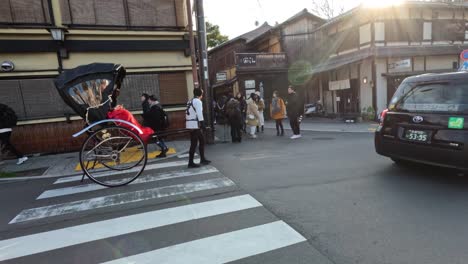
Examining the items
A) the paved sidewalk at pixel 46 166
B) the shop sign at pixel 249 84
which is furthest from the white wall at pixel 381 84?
the paved sidewalk at pixel 46 166

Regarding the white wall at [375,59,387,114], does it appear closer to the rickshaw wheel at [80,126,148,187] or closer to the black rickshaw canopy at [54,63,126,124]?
the rickshaw wheel at [80,126,148,187]

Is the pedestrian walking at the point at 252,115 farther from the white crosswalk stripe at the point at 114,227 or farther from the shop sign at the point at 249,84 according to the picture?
the shop sign at the point at 249,84

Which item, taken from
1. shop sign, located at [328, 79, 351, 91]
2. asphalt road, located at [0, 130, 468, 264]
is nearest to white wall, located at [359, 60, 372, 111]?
shop sign, located at [328, 79, 351, 91]

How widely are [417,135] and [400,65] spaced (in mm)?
12631

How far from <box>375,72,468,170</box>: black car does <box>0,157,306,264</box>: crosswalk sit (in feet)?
9.36

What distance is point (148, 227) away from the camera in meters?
3.41

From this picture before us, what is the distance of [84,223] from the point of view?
3.62m

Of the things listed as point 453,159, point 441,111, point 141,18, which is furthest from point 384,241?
point 141,18

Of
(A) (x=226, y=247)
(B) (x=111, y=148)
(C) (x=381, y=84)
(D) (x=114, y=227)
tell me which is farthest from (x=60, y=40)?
(C) (x=381, y=84)

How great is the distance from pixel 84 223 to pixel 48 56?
7.90 m

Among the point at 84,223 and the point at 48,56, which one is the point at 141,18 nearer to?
the point at 48,56

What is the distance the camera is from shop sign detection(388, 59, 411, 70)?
14.5 meters

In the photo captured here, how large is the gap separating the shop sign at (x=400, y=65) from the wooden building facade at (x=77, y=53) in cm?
1178

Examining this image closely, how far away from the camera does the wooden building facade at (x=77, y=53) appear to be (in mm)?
8758
